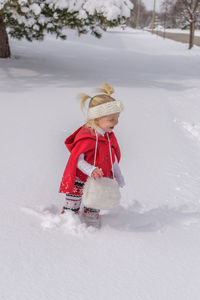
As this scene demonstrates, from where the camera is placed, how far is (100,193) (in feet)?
8.09

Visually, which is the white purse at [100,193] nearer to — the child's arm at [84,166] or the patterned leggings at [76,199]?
the child's arm at [84,166]

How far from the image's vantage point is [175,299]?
2.09 metres

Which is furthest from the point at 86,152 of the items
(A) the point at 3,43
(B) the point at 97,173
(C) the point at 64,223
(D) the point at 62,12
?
(A) the point at 3,43

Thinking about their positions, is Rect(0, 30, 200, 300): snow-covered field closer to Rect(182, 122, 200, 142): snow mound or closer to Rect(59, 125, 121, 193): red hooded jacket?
Rect(182, 122, 200, 142): snow mound

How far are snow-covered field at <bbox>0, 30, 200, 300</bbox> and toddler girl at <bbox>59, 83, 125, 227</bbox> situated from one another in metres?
0.36

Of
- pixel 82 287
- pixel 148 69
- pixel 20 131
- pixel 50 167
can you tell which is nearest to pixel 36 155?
pixel 50 167

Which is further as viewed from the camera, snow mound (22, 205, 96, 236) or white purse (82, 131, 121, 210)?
snow mound (22, 205, 96, 236)

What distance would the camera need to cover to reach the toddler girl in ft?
8.04

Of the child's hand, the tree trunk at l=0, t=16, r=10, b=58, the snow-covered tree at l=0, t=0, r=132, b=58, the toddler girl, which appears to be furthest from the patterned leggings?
the tree trunk at l=0, t=16, r=10, b=58

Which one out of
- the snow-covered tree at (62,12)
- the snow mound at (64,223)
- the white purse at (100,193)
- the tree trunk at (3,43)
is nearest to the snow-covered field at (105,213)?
the snow mound at (64,223)

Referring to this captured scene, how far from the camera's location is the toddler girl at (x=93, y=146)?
2449mm

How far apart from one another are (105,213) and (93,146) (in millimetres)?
802

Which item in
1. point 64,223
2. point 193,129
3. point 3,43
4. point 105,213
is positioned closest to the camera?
point 64,223

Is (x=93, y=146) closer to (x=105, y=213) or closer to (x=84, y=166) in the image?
(x=84, y=166)
